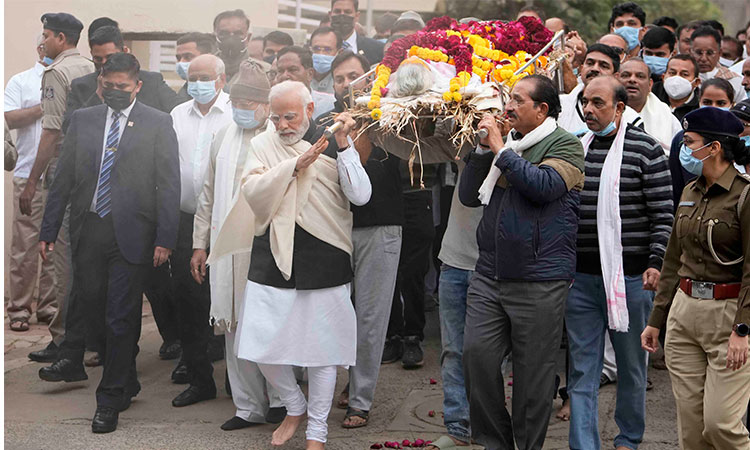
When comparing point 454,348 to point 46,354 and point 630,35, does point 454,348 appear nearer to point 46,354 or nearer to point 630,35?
point 46,354

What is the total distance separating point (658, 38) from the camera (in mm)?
7812

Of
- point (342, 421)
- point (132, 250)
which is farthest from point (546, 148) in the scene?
point (132, 250)

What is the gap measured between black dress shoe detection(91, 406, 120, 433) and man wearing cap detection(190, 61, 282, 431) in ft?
2.21

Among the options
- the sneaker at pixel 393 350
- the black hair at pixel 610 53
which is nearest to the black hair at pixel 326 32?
the black hair at pixel 610 53

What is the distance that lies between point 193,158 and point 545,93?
2800mm

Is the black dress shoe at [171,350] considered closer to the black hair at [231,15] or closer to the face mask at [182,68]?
the face mask at [182,68]

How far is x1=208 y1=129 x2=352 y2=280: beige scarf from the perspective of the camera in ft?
18.2

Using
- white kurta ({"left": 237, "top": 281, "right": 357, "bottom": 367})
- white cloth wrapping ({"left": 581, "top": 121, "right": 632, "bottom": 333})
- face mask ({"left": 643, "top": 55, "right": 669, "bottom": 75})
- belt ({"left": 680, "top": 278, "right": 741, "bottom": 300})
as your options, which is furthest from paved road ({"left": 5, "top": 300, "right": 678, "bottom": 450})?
face mask ({"left": 643, "top": 55, "right": 669, "bottom": 75})

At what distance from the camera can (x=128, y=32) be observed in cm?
702

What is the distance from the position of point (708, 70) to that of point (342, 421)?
4.70m

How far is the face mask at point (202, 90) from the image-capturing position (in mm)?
6816

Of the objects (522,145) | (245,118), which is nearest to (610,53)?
(522,145)

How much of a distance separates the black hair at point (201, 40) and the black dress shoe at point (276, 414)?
271cm

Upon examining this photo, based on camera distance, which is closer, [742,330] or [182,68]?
[742,330]
